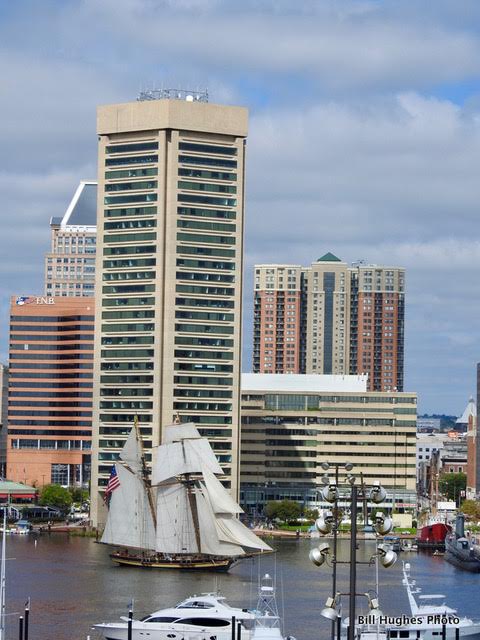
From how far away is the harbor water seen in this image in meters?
124

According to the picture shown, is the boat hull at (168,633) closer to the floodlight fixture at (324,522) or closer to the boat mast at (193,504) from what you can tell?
the floodlight fixture at (324,522)

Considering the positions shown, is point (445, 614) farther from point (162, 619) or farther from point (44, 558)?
point (44, 558)

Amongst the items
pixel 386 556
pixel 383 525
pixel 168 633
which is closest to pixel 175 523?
pixel 168 633

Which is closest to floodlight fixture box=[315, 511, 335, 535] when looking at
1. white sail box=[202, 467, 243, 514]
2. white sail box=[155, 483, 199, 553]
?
white sail box=[202, 467, 243, 514]

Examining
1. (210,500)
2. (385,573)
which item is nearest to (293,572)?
(385,573)

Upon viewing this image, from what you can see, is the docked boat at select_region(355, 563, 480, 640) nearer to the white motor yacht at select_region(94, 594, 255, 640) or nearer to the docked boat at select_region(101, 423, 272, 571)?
the white motor yacht at select_region(94, 594, 255, 640)

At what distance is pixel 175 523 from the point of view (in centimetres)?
19775

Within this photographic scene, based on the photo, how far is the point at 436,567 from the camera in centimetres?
19338

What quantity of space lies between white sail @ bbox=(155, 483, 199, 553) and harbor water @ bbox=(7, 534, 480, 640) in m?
6.67

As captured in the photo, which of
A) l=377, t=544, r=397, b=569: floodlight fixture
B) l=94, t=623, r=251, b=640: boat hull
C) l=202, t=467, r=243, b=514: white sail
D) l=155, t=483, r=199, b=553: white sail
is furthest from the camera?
l=155, t=483, r=199, b=553: white sail

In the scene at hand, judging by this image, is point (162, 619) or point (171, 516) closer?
point (162, 619)

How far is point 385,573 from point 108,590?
127 feet

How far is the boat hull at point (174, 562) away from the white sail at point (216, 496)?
19.6 ft

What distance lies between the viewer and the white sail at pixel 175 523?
196 meters
